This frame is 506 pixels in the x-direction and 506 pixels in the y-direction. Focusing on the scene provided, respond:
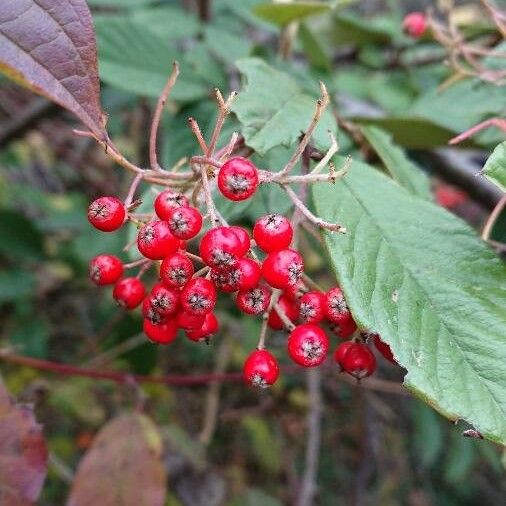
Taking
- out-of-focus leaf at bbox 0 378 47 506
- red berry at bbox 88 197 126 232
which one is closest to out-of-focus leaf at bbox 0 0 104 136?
red berry at bbox 88 197 126 232

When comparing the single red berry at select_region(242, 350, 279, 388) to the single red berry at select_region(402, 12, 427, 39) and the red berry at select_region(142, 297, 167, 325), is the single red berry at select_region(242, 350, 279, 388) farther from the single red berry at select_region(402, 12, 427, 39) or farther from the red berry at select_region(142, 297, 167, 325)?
the single red berry at select_region(402, 12, 427, 39)

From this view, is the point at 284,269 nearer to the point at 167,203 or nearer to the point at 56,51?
the point at 167,203

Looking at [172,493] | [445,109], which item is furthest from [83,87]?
[172,493]

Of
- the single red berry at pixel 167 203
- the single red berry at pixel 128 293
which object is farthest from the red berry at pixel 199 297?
the single red berry at pixel 128 293

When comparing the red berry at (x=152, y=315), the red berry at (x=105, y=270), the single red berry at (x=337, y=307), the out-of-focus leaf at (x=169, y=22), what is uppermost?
the single red berry at (x=337, y=307)

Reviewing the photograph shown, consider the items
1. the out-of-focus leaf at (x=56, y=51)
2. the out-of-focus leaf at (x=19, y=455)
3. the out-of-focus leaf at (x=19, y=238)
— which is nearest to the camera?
the out-of-focus leaf at (x=56, y=51)

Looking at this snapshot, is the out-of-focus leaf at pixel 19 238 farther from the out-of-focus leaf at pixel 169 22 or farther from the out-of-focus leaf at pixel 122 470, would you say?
the out-of-focus leaf at pixel 122 470

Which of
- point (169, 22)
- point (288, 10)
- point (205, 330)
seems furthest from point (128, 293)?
point (169, 22)

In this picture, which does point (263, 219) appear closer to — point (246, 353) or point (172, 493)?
point (172, 493)

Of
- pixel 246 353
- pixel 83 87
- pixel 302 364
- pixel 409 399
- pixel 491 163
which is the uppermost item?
pixel 491 163
